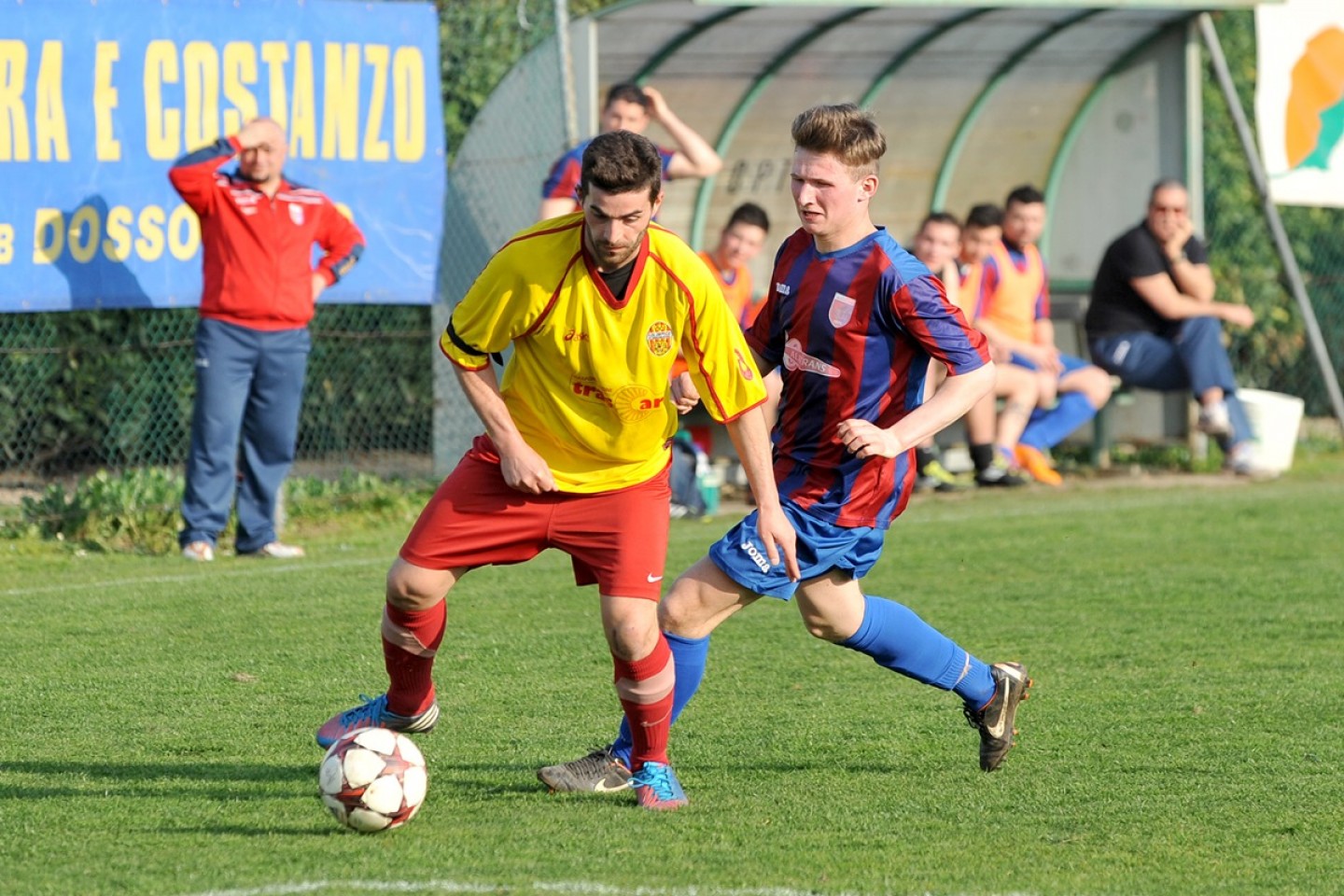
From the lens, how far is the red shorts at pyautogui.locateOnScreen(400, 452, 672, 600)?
466cm

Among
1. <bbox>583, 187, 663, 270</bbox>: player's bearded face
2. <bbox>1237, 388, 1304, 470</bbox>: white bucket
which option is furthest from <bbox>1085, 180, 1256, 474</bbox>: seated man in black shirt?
<bbox>583, 187, 663, 270</bbox>: player's bearded face

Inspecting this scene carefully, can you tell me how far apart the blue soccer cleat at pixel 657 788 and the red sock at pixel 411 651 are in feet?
1.96

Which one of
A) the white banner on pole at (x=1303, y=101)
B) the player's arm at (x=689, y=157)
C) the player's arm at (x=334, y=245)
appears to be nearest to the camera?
the player's arm at (x=334, y=245)

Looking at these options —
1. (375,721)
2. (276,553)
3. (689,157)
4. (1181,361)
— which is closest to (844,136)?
(375,721)

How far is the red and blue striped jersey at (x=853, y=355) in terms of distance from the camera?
4.82 metres

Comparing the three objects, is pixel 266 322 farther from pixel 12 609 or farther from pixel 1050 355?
pixel 1050 355

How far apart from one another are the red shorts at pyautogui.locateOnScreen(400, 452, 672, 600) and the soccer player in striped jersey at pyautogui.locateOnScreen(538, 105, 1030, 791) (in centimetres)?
26

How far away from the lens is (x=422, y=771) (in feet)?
14.6

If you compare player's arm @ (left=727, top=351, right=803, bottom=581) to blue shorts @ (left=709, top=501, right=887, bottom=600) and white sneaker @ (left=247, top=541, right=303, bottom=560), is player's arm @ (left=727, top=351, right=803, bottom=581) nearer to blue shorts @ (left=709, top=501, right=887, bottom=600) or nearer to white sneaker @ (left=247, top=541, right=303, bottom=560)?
blue shorts @ (left=709, top=501, right=887, bottom=600)

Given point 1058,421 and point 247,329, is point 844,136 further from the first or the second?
point 1058,421

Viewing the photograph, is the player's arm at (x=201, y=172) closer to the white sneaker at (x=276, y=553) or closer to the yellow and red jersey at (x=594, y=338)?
the white sneaker at (x=276, y=553)

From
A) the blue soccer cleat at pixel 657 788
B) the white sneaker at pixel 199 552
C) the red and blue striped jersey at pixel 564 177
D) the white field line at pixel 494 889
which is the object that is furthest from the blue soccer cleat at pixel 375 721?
the red and blue striped jersey at pixel 564 177

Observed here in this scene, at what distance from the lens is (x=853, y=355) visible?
489cm

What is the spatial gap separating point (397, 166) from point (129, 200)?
1.50m
